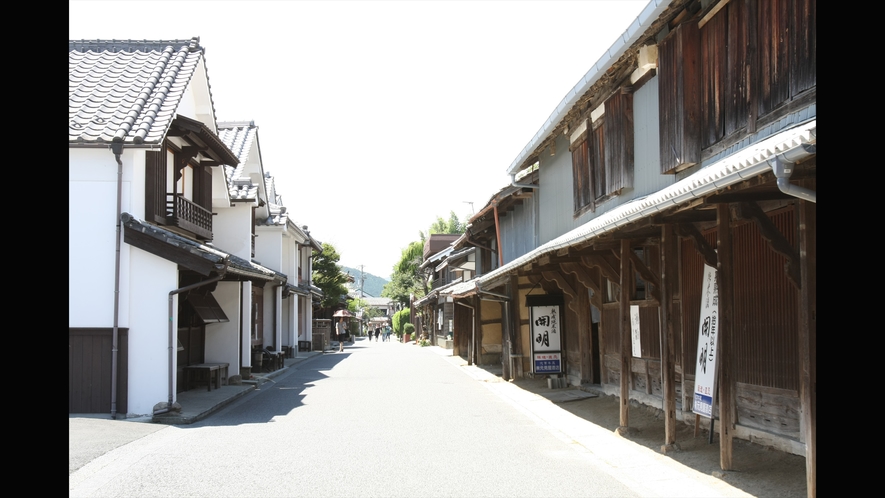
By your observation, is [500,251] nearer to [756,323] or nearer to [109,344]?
[109,344]

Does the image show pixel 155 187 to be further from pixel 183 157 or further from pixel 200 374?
pixel 200 374

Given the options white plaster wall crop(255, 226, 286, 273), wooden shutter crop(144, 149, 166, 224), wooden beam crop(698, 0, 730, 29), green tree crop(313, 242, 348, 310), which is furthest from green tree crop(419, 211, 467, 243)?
wooden beam crop(698, 0, 730, 29)

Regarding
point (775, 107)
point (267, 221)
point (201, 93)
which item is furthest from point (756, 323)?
point (267, 221)

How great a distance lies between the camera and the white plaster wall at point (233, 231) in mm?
24547

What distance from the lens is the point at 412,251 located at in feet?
258

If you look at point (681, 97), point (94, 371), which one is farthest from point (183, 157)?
point (681, 97)

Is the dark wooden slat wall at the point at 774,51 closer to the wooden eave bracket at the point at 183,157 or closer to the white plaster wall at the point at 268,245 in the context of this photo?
the wooden eave bracket at the point at 183,157

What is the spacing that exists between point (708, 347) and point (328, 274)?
50456 mm

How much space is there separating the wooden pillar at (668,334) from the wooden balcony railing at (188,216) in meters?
11.6

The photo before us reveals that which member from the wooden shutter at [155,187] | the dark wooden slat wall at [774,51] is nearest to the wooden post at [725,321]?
the dark wooden slat wall at [774,51]

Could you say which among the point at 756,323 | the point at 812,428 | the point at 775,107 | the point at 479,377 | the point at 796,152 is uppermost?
the point at 775,107

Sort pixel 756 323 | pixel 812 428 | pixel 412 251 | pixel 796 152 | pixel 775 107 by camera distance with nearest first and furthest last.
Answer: pixel 796 152
pixel 812 428
pixel 775 107
pixel 756 323
pixel 412 251

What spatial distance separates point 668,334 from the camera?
10.0 meters
